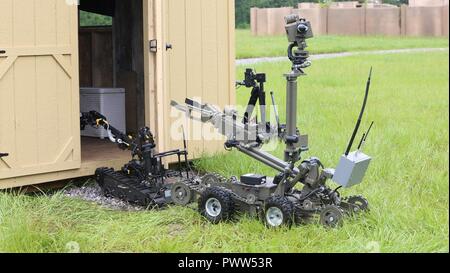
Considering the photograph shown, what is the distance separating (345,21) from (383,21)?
152 inches

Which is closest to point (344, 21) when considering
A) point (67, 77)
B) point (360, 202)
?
point (67, 77)

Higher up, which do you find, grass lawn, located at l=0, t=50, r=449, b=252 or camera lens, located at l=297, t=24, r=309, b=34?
camera lens, located at l=297, t=24, r=309, b=34

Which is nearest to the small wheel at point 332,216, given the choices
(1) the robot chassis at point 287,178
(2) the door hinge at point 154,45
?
(1) the robot chassis at point 287,178

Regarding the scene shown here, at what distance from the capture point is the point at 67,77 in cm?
643

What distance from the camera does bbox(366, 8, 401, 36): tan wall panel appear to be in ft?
39.9

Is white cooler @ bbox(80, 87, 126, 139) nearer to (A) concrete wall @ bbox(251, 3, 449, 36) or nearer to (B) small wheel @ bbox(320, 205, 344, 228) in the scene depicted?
(A) concrete wall @ bbox(251, 3, 449, 36)

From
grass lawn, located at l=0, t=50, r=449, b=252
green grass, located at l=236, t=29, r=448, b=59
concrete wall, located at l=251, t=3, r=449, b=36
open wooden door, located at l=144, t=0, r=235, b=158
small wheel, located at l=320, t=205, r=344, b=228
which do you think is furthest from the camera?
green grass, located at l=236, t=29, r=448, b=59

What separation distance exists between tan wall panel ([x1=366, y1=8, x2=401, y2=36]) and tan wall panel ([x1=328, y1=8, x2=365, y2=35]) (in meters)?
1.01

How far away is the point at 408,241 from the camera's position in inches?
186

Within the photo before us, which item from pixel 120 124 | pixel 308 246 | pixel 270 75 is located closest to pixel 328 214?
pixel 308 246

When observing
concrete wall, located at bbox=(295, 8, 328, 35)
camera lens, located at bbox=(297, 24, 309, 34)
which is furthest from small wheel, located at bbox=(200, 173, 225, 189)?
concrete wall, located at bbox=(295, 8, 328, 35)

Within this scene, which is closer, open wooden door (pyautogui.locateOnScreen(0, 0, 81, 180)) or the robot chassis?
the robot chassis

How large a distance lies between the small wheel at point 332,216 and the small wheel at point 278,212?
0.21 metres

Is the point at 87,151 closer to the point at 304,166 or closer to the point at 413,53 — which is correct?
the point at 304,166
